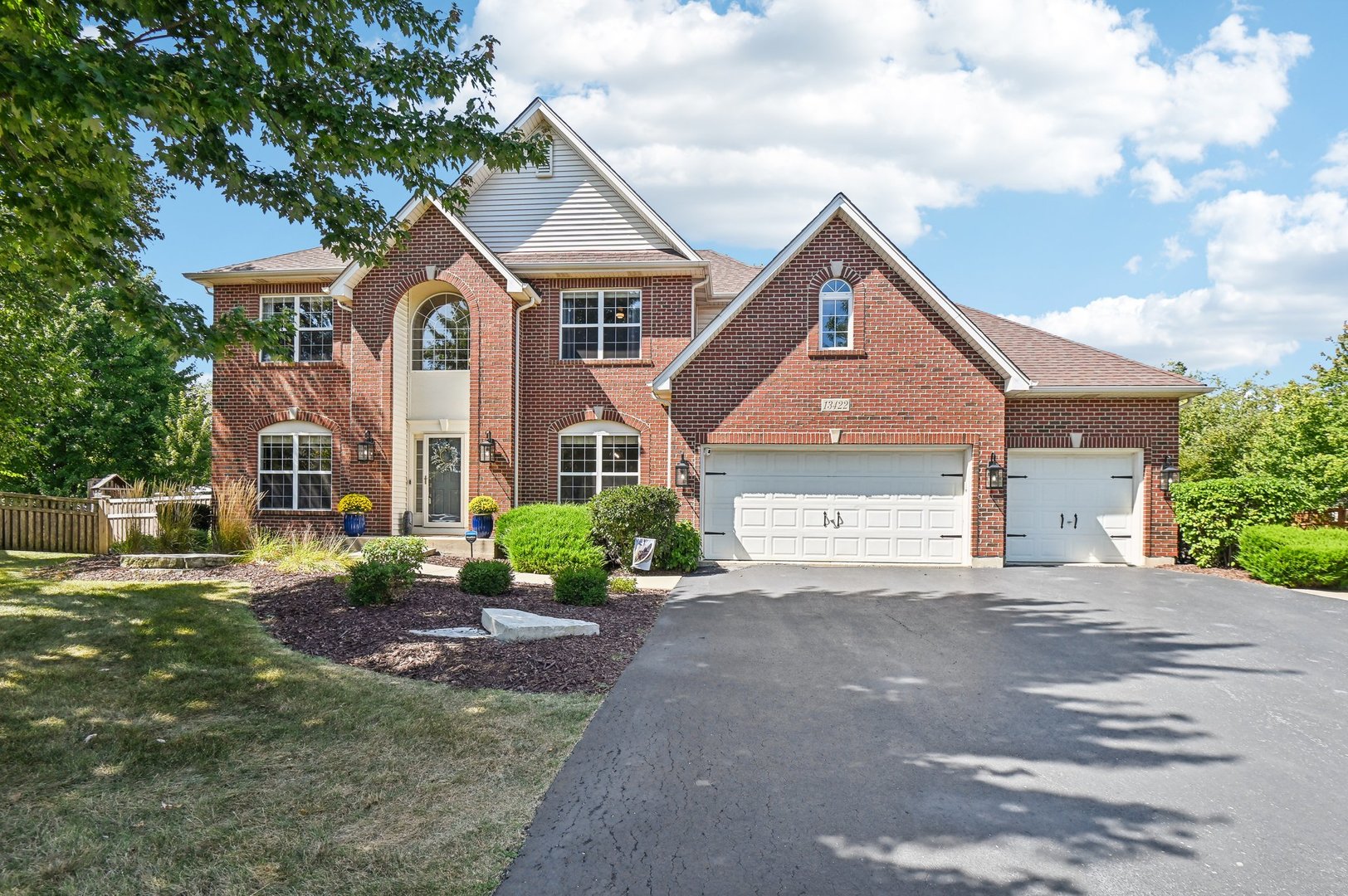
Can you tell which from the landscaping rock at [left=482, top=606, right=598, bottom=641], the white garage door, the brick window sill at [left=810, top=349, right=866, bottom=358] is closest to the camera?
the landscaping rock at [left=482, top=606, right=598, bottom=641]

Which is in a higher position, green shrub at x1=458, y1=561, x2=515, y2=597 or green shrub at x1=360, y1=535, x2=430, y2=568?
green shrub at x1=360, y1=535, x2=430, y2=568

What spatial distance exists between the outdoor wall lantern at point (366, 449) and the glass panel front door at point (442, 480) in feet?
4.07

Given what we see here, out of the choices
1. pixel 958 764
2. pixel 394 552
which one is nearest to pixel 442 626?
pixel 394 552

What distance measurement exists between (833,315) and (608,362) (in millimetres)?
5040

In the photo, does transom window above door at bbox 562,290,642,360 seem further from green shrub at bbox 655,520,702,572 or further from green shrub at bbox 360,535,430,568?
green shrub at bbox 360,535,430,568

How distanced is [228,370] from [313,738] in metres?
14.8

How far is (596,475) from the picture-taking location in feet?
52.9

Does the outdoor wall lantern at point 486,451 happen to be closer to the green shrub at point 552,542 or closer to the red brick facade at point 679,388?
the red brick facade at point 679,388

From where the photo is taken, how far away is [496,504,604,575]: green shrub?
12133 mm

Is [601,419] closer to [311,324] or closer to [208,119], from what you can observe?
[311,324]

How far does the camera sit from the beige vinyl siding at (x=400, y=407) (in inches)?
632

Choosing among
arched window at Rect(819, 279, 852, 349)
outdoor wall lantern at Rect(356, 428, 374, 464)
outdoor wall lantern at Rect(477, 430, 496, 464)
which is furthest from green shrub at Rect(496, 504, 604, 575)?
arched window at Rect(819, 279, 852, 349)

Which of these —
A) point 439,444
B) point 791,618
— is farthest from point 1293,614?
point 439,444

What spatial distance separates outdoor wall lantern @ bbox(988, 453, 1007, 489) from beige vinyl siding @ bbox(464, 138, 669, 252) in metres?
8.65
